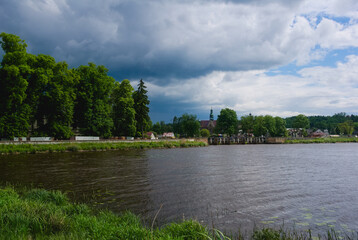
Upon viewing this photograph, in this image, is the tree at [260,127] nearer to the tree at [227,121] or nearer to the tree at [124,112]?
the tree at [227,121]

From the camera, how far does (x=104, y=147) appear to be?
1884 inches

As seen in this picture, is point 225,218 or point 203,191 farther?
point 203,191

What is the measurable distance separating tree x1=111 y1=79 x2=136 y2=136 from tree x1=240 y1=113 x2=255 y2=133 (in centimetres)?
8453

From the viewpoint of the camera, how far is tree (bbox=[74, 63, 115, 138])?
5219 cm

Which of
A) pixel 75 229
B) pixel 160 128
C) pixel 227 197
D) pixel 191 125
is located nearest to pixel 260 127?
pixel 191 125

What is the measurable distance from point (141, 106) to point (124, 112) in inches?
258

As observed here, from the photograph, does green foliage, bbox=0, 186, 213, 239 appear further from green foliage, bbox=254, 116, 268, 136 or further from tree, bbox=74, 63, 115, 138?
green foliage, bbox=254, 116, 268, 136

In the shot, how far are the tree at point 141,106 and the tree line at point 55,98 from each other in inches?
10.1

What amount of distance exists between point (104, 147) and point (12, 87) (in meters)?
17.7

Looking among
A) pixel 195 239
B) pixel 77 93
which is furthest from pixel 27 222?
pixel 77 93

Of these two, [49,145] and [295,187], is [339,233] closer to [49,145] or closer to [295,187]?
[295,187]

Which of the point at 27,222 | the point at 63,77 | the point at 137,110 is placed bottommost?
the point at 27,222

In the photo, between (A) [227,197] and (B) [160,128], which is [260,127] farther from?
(A) [227,197]

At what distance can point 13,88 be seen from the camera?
37.7 m
